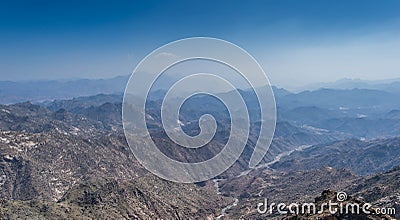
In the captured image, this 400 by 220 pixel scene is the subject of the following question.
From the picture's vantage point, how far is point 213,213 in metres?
107

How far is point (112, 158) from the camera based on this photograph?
493 feet

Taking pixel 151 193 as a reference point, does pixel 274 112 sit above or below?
above

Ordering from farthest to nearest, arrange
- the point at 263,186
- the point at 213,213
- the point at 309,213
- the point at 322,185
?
1. the point at 263,186
2. the point at 322,185
3. the point at 213,213
4. the point at 309,213

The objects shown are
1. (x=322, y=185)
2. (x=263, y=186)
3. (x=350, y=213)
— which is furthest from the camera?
(x=263, y=186)

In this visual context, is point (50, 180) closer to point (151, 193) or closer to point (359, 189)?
point (151, 193)

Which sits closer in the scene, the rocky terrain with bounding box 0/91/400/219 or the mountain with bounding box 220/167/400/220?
the mountain with bounding box 220/167/400/220

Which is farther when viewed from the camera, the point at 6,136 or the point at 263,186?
the point at 263,186

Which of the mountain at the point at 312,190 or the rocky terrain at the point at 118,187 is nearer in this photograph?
the mountain at the point at 312,190

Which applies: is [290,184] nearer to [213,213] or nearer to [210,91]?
[213,213]

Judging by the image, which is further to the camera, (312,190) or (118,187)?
(312,190)

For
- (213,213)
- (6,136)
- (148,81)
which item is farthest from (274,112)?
(6,136)

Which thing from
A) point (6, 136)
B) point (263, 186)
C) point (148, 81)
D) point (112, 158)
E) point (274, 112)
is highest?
point (148, 81)

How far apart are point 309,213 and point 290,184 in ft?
338

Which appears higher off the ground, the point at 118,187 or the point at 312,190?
the point at 118,187
